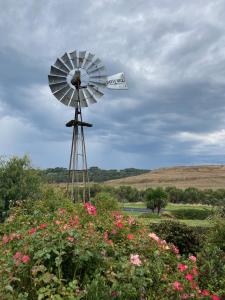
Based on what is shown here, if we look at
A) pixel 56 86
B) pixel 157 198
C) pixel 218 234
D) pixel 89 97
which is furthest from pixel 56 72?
pixel 157 198

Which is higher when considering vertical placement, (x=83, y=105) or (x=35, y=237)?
(x=83, y=105)

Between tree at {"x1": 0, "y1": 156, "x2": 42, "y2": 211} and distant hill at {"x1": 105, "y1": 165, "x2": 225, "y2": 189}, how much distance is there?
3415 inches

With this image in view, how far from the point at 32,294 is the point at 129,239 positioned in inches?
78.8

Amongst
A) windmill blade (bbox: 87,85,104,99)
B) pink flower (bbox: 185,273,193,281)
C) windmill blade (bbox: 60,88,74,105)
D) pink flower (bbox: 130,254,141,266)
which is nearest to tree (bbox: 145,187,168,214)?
windmill blade (bbox: 87,85,104,99)

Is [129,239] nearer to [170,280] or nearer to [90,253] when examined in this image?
[170,280]

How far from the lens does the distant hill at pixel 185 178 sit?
4535 inches

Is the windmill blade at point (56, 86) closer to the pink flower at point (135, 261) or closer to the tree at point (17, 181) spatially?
the tree at point (17, 181)

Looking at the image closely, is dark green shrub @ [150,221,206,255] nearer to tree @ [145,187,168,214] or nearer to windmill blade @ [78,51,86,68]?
windmill blade @ [78,51,86,68]

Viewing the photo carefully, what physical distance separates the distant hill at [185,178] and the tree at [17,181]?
86.7 m

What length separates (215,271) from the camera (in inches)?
267

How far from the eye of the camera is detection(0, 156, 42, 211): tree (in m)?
22.1

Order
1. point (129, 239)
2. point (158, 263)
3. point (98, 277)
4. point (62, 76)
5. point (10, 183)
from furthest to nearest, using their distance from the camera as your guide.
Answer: point (62, 76) → point (10, 183) → point (129, 239) → point (158, 263) → point (98, 277)

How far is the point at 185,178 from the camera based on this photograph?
129 metres

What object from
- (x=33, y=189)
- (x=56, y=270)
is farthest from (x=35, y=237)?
(x=33, y=189)
